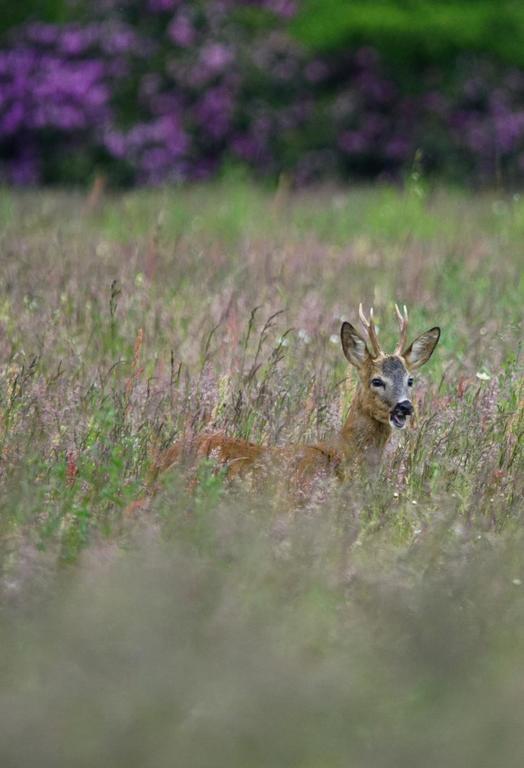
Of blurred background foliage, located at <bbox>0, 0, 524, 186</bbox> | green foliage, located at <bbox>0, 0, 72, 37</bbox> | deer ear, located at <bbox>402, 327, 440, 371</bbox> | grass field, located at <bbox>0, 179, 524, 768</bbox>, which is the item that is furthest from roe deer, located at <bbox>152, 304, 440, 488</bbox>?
green foliage, located at <bbox>0, 0, 72, 37</bbox>

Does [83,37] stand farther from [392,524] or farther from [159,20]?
[392,524]

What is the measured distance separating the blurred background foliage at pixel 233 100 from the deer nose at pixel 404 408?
1539cm

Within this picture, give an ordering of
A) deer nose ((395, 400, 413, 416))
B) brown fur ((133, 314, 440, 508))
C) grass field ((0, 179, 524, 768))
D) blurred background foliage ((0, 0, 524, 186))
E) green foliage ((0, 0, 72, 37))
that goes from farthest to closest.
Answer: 1. green foliage ((0, 0, 72, 37))
2. blurred background foliage ((0, 0, 524, 186))
3. deer nose ((395, 400, 413, 416))
4. brown fur ((133, 314, 440, 508))
5. grass field ((0, 179, 524, 768))

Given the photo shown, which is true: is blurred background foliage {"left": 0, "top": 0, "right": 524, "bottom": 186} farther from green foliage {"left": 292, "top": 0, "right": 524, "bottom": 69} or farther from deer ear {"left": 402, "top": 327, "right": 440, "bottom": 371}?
deer ear {"left": 402, "top": 327, "right": 440, "bottom": 371}

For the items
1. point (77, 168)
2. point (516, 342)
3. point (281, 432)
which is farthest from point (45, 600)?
point (77, 168)

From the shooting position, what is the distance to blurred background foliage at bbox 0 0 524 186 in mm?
22047

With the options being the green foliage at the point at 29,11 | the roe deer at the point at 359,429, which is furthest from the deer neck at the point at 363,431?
the green foliage at the point at 29,11

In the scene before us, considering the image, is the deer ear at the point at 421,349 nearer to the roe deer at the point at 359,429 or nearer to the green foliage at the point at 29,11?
the roe deer at the point at 359,429

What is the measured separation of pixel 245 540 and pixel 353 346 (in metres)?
2.53

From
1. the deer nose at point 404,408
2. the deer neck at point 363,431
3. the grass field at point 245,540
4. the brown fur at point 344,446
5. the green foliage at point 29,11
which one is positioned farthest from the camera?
the green foliage at point 29,11

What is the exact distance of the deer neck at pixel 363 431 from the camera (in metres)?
6.80

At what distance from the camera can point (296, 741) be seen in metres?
3.47

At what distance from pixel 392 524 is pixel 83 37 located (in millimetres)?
17964

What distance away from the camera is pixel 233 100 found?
22188 mm
